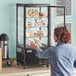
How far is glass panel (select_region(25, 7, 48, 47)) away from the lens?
347 centimetres

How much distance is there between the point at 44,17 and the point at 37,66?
636 mm

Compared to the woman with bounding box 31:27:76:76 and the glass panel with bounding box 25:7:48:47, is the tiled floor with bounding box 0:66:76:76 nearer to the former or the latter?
the glass panel with bounding box 25:7:48:47

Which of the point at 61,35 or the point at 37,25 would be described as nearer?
the point at 61,35

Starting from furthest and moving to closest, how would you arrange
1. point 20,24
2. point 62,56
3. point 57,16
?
1. point 57,16
2. point 20,24
3. point 62,56

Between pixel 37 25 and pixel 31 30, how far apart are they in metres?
0.10

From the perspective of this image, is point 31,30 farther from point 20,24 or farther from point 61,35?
point 61,35

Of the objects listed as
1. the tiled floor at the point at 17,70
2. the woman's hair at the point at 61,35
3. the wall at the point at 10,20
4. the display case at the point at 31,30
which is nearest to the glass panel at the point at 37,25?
the display case at the point at 31,30

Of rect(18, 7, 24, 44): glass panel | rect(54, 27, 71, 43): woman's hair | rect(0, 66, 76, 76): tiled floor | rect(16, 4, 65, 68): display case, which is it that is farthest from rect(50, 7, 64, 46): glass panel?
rect(54, 27, 71, 43): woman's hair

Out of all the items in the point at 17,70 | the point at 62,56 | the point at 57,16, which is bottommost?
the point at 17,70

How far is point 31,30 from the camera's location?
355 cm

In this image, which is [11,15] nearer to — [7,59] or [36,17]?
[36,17]

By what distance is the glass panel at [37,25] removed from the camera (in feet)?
11.4

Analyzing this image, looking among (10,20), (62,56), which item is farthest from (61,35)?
(10,20)

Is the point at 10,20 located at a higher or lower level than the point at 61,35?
higher
